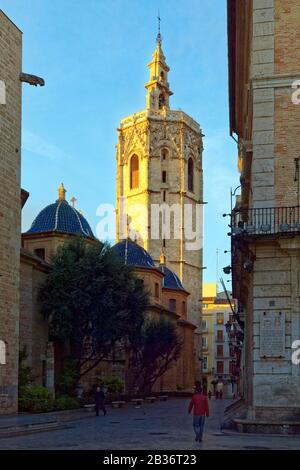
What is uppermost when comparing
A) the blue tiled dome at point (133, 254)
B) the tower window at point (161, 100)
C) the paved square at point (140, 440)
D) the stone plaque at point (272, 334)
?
the tower window at point (161, 100)

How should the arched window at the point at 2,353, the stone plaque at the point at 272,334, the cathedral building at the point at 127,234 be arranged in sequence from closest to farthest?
the stone plaque at the point at 272,334 → the arched window at the point at 2,353 → the cathedral building at the point at 127,234

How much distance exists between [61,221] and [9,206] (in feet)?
68.3

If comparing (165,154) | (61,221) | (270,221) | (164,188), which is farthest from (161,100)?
(270,221)

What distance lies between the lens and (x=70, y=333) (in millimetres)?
38000

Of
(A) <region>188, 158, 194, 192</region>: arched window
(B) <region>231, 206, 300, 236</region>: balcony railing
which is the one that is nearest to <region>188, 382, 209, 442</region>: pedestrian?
(B) <region>231, 206, 300, 236</region>: balcony railing

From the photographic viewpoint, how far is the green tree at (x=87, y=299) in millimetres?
37688

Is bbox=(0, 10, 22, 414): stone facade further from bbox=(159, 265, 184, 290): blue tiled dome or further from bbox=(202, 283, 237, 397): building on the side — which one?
bbox=(202, 283, 237, 397): building on the side

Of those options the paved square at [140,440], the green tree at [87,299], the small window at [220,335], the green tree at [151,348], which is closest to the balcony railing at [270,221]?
the paved square at [140,440]

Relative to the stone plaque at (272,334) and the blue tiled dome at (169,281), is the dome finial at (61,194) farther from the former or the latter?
the stone plaque at (272,334)

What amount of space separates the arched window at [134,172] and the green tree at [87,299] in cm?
5039

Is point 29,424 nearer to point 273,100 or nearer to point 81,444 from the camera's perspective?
point 81,444

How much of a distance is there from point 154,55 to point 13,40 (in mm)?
70835

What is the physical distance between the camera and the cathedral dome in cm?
4938

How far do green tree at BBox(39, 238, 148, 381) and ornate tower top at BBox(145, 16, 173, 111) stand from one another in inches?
2200
